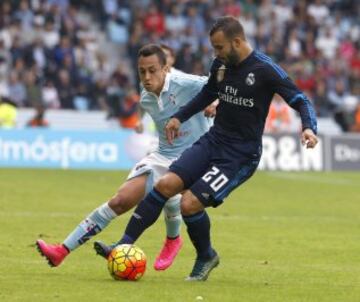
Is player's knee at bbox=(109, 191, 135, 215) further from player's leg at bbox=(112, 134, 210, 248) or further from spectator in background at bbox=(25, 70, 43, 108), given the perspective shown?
spectator in background at bbox=(25, 70, 43, 108)

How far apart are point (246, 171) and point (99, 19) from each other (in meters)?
23.5

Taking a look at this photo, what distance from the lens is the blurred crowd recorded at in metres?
29.3

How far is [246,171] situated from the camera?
975cm

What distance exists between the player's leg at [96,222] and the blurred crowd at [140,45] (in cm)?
1727

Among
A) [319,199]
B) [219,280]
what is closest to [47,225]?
[219,280]

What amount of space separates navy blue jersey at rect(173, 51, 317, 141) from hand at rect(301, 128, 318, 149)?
152 millimetres

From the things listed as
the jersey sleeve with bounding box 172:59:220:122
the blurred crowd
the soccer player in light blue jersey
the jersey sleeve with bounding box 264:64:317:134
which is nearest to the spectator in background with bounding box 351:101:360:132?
the blurred crowd

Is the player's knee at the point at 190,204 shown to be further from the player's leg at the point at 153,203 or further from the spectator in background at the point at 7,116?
the spectator in background at the point at 7,116

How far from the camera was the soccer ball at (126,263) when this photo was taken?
959cm

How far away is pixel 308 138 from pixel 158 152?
2.00m

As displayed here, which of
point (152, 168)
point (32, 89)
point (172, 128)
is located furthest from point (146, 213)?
point (32, 89)

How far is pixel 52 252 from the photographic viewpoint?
9.83 m

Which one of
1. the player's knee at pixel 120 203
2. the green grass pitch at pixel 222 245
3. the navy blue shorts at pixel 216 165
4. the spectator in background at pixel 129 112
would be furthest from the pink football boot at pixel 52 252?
the spectator in background at pixel 129 112

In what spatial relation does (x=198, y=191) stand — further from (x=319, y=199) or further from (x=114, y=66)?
(x=114, y=66)
